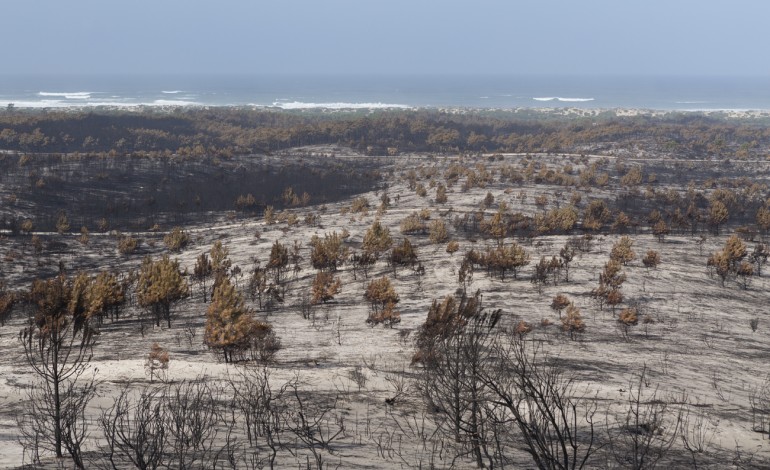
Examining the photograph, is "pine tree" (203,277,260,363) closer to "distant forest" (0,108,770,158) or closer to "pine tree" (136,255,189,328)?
"pine tree" (136,255,189,328)

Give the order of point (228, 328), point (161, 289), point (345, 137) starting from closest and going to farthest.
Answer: point (228, 328) < point (161, 289) < point (345, 137)

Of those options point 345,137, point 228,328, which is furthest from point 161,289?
point 345,137

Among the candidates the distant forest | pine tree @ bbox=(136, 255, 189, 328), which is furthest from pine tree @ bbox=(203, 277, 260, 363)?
the distant forest

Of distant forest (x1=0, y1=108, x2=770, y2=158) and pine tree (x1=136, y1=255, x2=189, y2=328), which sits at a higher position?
distant forest (x1=0, y1=108, x2=770, y2=158)

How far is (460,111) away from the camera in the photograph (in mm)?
195250

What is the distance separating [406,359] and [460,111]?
595ft

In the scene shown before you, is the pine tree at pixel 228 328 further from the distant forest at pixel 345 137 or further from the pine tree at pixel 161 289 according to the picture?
the distant forest at pixel 345 137

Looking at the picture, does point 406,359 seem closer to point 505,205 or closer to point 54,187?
point 505,205

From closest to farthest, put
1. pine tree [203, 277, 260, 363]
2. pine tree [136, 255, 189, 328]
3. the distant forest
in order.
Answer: pine tree [203, 277, 260, 363]
pine tree [136, 255, 189, 328]
the distant forest

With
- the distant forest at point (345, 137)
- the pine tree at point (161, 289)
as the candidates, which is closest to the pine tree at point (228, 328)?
the pine tree at point (161, 289)

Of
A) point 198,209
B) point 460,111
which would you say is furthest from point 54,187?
point 460,111

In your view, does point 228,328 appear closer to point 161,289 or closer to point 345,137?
point 161,289

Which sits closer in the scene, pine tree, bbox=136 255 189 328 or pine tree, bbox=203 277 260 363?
pine tree, bbox=203 277 260 363

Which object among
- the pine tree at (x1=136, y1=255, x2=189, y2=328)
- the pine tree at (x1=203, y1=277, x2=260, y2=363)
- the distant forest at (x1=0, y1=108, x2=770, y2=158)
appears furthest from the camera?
the distant forest at (x1=0, y1=108, x2=770, y2=158)
